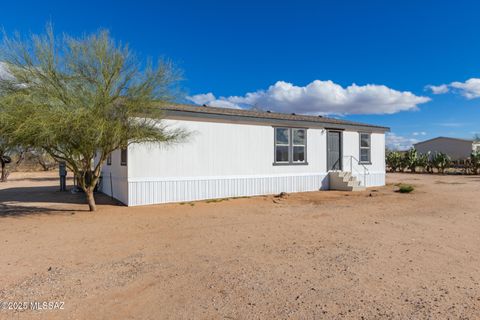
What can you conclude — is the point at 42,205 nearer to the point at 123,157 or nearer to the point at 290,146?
the point at 123,157

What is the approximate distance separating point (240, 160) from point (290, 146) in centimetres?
252

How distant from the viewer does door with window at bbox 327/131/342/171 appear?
551 inches

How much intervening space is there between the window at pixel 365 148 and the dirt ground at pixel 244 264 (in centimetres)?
690

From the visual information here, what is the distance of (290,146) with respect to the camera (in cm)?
1291

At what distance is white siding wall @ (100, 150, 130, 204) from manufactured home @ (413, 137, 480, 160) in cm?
4018

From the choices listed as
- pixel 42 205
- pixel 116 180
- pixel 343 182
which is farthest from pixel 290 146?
pixel 42 205

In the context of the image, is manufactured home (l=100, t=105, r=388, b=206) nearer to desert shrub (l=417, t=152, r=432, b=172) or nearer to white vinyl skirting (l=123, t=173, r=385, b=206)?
white vinyl skirting (l=123, t=173, r=385, b=206)

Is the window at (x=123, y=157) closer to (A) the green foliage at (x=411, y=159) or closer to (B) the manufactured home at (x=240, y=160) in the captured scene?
(B) the manufactured home at (x=240, y=160)

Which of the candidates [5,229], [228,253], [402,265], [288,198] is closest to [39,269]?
[228,253]

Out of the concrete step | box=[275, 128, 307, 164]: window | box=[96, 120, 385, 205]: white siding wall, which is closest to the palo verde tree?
box=[96, 120, 385, 205]: white siding wall

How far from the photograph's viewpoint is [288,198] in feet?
37.3

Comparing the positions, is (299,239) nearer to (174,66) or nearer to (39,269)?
(39,269)

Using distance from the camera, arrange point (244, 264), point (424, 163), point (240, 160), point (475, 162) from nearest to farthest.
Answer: point (244, 264), point (240, 160), point (475, 162), point (424, 163)

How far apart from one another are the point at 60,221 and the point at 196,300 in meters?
5.87
